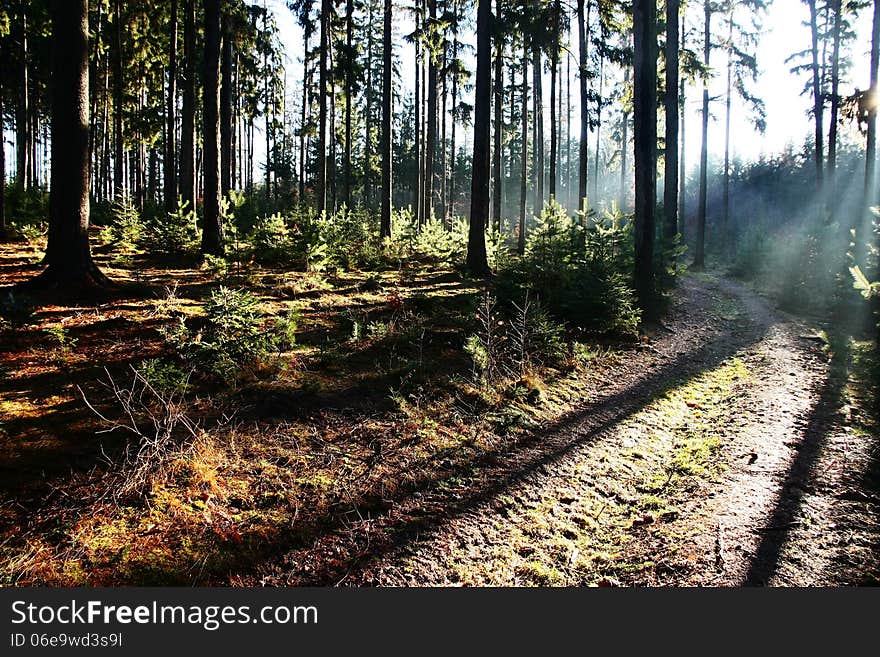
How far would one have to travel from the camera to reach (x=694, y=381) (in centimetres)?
843

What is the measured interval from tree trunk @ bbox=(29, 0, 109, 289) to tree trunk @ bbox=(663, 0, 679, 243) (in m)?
15.2

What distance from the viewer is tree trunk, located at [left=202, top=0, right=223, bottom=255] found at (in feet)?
35.6

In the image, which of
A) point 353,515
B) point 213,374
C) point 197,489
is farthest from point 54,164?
point 353,515

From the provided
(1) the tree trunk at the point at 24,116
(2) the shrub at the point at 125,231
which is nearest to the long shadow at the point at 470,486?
(2) the shrub at the point at 125,231

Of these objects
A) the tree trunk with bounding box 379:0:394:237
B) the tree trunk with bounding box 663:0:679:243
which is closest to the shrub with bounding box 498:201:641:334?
the tree trunk with bounding box 663:0:679:243

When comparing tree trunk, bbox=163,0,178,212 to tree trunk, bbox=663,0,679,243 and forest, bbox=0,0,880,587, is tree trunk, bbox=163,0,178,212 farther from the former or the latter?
tree trunk, bbox=663,0,679,243

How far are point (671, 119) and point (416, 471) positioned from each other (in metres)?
18.2

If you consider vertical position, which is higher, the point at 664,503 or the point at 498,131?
the point at 498,131

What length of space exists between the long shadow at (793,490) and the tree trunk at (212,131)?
1158 centimetres

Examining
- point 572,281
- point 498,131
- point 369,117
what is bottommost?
point 572,281

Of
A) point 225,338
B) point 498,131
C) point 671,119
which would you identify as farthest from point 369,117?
point 225,338

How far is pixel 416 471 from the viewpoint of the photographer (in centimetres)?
480

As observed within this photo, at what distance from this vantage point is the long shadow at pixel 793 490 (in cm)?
369

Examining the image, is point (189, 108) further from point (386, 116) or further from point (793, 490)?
point (793, 490)
